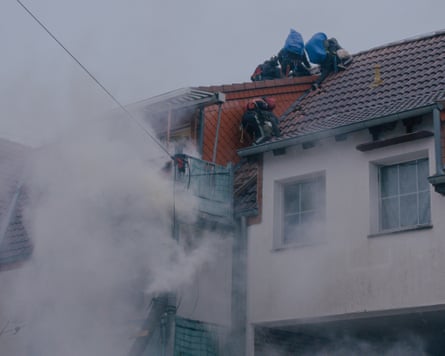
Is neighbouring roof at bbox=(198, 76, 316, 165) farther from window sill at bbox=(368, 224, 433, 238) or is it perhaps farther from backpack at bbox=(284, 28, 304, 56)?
window sill at bbox=(368, 224, 433, 238)

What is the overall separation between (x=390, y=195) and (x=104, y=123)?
227 inches

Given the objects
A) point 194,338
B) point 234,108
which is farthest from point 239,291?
point 234,108

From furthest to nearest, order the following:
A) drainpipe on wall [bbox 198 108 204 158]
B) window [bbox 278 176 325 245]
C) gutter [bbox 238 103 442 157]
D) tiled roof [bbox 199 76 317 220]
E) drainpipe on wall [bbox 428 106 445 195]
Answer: drainpipe on wall [bbox 198 108 204 158], tiled roof [bbox 199 76 317 220], window [bbox 278 176 325 245], gutter [bbox 238 103 442 157], drainpipe on wall [bbox 428 106 445 195]

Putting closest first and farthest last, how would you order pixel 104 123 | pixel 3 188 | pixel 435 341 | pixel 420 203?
pixel 420 203 → pixel 435 341 → pixel 104 123 → pixel 3 188

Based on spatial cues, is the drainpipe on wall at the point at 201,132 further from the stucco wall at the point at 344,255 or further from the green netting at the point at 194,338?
the green netting at the point at 194,338

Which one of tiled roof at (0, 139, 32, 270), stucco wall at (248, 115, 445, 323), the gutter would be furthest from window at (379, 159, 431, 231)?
tiled roof at (0, 139, 32, 270)

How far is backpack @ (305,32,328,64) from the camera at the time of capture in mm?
19500

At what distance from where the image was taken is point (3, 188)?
21906 mm

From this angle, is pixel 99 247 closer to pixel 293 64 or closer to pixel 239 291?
pixel 239 291

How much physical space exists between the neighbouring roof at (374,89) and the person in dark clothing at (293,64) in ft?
3.22

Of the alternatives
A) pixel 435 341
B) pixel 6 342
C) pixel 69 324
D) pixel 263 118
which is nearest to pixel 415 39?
pixel 263 118

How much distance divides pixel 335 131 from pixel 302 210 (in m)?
1.52

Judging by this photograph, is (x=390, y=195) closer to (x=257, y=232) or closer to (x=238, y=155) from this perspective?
(x=257, y=232)

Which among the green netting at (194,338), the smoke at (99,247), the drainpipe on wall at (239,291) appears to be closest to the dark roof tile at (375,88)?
the drainpipe on wall at (239,291)
